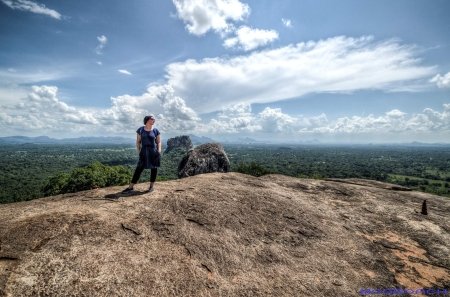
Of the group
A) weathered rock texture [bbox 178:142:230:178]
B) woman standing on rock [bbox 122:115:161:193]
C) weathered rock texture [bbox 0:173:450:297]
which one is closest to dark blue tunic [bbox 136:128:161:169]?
woman standing on rock [bbox 122:115:161:193]

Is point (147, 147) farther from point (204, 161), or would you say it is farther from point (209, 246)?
point (204, 161)

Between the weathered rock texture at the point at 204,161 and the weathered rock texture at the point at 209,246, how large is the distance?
50.3 feet

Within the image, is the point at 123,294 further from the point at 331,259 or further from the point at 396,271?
the point at 396,271

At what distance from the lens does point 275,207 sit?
26.4 feet

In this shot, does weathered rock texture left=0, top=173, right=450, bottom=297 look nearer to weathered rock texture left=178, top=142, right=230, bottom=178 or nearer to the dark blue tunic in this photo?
the dark blue tunic

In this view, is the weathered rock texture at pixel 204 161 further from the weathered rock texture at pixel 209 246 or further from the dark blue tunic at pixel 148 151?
the dark blue tunic at pixel 148 151

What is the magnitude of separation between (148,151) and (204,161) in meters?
17.0

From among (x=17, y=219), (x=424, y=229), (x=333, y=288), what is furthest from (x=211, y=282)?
(x=424, y=229)

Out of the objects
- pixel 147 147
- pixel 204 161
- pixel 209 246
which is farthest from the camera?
pixel 204 161

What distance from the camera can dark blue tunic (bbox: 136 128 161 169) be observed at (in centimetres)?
767

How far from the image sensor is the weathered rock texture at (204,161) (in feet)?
79.4

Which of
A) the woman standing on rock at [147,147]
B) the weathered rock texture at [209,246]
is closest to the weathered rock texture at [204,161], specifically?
the weathered rock texture at [209,246]

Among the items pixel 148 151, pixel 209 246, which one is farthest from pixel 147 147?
pixel 209 246

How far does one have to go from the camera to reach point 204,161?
972 inches
